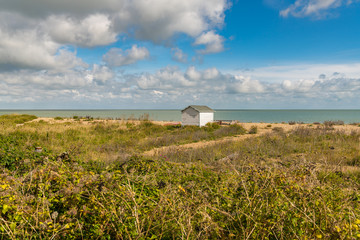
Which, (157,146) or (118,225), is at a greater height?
(118,225)

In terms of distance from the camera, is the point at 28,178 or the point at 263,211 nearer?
the point at 263,211

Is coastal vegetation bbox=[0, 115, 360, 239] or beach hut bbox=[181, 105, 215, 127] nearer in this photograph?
coastal vegetation bbox=[0, 115, 360, 239]

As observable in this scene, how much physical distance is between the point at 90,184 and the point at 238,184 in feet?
6.74

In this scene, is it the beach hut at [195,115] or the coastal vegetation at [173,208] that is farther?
the beach hut at [195,115]

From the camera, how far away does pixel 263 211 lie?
2.60m

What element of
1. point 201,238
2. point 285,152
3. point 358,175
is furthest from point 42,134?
point 358,175

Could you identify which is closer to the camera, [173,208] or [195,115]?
[173,208]

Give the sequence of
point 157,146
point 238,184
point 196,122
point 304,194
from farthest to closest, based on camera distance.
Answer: point 196,122
point 157,146
point 238,184
point 304,194

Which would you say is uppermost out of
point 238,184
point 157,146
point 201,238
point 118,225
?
point 238,184

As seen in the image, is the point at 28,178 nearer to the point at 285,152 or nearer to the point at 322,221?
the point at 322,221

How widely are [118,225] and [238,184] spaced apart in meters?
1.73

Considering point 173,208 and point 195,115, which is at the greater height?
point 195,115

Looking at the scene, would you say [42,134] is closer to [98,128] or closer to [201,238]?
[98,128]

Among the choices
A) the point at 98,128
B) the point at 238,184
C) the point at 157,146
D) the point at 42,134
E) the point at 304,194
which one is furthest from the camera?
the point at 98,128
